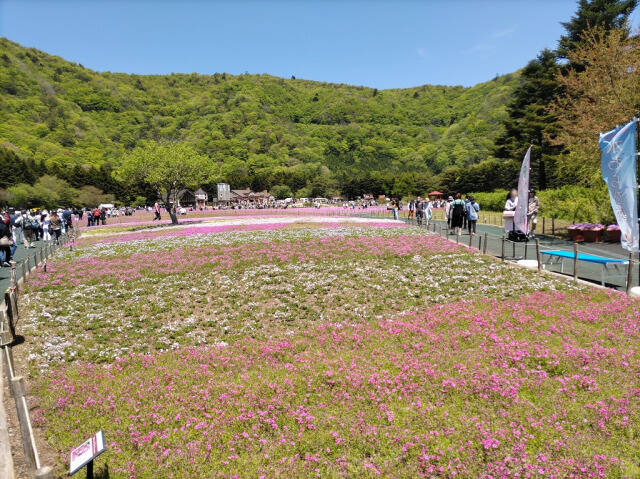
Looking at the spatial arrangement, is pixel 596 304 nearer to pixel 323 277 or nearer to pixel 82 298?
pixel 323 277

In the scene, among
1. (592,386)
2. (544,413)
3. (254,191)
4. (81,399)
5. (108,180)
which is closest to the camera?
(544,413)

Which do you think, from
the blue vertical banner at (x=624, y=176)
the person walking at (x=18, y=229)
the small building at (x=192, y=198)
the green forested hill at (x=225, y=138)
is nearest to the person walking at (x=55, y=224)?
the person walking at (x=18, y=229)

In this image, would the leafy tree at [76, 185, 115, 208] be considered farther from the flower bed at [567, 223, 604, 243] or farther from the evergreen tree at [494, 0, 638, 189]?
the flower bed at [567, 223, 604, 243]

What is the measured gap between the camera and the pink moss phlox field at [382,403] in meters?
4.85

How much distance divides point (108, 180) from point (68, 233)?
8204 cm

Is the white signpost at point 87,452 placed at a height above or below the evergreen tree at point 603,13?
below

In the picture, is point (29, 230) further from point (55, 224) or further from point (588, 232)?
point (588, 232)

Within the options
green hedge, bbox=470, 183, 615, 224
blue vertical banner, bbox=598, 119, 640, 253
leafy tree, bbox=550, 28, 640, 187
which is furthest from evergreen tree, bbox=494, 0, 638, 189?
blue vertical banner, bbox=598, 119, 640, 253

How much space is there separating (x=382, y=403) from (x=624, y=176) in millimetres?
8194

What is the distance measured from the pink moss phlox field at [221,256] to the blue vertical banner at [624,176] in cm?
1002

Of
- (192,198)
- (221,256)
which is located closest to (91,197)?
(192,198)

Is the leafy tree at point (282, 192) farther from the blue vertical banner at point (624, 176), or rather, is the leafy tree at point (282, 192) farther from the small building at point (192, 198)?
the blue vertical banner at point (624, 176)

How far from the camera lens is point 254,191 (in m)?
145

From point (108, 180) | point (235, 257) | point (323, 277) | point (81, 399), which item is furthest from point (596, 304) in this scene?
point (108, 180)
